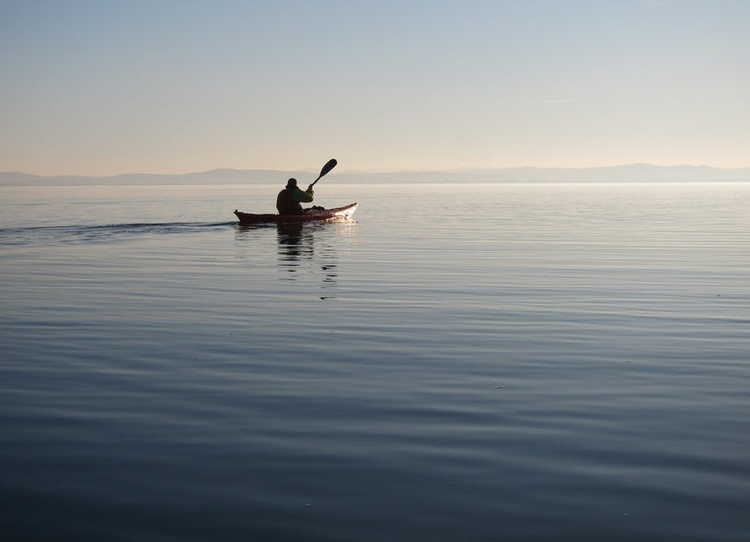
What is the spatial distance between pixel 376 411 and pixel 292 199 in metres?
33.2

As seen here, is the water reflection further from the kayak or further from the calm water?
the calm water

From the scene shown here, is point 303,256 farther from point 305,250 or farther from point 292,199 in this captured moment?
point 292,199

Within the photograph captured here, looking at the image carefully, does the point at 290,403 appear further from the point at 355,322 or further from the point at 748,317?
the point at 748,317

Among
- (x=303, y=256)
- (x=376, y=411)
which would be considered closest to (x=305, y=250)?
(x=303, y=256)

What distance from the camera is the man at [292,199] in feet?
134

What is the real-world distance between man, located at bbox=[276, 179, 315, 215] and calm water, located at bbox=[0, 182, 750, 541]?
818 inches

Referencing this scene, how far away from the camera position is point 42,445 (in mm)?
7660

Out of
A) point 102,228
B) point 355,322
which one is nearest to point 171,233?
point 102,228

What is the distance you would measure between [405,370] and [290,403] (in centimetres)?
207

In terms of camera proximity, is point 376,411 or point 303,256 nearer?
point 376,411

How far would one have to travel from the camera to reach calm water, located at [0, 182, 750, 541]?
608cm

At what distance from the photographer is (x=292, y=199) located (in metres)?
41.3

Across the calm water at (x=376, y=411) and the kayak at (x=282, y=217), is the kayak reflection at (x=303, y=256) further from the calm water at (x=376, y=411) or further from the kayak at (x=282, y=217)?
the calm water at (x=376, y=411)

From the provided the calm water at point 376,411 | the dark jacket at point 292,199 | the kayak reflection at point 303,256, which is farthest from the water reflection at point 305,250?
the calm water at point 376,411
